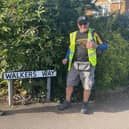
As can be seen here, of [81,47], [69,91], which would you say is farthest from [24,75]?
[81,47]

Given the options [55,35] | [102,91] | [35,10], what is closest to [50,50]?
[55,35]

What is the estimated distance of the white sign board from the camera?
724cm

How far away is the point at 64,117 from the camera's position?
7066 millimetres

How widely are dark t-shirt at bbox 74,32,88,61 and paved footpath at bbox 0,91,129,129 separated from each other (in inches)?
44.3

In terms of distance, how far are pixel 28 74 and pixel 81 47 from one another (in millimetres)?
1219

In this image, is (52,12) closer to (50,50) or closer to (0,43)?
(50,50)

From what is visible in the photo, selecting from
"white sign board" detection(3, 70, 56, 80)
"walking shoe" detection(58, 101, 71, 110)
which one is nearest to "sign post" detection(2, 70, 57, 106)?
"white sign board" detection(3, 70, 56, 80)

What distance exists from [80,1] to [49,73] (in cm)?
221

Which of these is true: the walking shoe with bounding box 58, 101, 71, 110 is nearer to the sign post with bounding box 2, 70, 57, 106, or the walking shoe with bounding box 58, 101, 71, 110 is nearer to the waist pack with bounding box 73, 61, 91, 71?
the sign post with bounding box 2, 70, 57, 106

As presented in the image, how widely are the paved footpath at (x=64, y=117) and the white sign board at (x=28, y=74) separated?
659mm

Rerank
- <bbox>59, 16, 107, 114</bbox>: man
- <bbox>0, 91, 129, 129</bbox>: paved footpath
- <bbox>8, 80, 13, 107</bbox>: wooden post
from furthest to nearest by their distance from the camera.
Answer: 1. <bbox>8, 80, 13, 107</bbox>: wooden post
2. <bbox>59, 16, 107, 114</bbox>: man
3. <bbox>0, 91, 129, 129</bbox>: paved footpath

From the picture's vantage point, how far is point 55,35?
765cm

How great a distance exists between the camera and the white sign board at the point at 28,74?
7238 millimetres

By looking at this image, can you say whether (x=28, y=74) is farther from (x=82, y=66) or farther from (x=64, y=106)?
(x=82, y=66)
